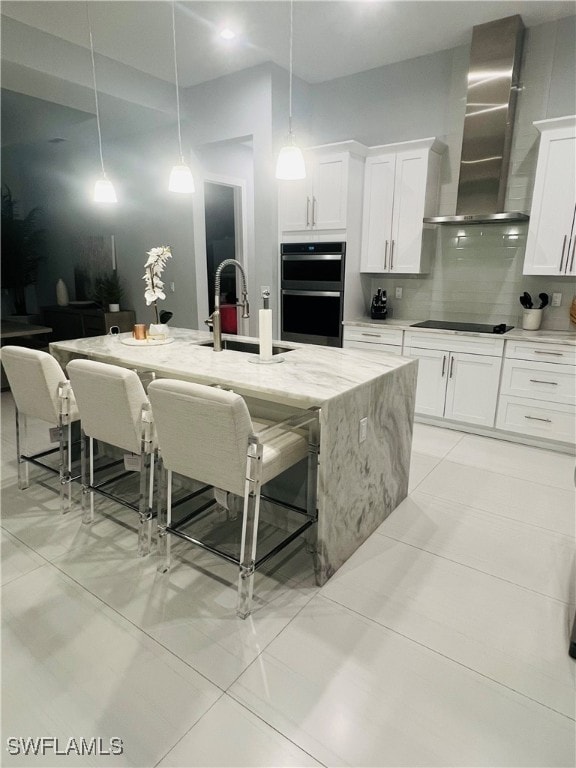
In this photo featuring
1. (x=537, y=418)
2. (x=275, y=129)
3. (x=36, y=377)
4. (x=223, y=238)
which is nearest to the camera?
(x=36, y=377)

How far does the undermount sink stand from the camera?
2871 mm

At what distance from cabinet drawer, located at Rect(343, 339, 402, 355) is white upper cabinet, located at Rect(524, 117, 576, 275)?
124cm

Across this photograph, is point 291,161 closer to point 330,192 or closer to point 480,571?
point 330,192

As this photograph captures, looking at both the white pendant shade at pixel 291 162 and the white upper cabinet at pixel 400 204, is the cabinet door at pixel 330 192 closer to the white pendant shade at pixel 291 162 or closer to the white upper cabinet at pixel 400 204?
the white upper cabinet at pixel 400 204

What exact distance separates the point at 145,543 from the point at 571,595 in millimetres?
2048

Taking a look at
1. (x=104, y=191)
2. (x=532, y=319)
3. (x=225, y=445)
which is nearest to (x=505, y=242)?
(x=532, y=319)

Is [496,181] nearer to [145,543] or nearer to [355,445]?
[355,445]

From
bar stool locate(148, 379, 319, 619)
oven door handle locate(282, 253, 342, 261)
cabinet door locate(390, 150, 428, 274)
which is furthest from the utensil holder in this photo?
bar stool locate(148, 379, 319, 619)

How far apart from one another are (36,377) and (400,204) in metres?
3.34

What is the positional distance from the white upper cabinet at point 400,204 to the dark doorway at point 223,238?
8.00 ft

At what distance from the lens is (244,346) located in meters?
3.02

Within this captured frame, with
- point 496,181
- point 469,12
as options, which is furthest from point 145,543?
point 469,12

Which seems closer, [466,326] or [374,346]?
[466,326]

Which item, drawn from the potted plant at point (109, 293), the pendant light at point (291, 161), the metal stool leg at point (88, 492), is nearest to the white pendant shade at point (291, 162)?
the pendant light at point (291, 161)
